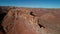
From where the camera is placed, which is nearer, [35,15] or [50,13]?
[35,15]

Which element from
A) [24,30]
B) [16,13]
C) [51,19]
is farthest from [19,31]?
[51,19]

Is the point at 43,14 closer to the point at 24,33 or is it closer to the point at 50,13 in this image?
the point at 50,13

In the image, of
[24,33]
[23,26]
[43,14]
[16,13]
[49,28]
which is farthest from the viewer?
[43,14]

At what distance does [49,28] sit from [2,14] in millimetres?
755

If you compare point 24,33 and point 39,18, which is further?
point 39,18

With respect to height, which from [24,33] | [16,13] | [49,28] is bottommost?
[49,28]

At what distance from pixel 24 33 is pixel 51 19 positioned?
0.81 metres

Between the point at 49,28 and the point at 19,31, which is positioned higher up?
the point at 19,31

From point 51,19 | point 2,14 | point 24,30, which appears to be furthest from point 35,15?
point 24,30

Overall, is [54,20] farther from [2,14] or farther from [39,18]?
[2,14]

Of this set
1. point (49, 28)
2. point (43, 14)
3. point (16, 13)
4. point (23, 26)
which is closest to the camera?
point (23, 26)

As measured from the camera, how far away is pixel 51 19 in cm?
180

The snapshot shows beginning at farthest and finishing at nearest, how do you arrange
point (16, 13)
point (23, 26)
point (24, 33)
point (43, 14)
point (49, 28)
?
1. point (43, 14)
2. point (49, 28)
3. point (16, 13)
4. point (23, 26)
5. point (24, 33)

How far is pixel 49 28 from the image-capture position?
172cm
